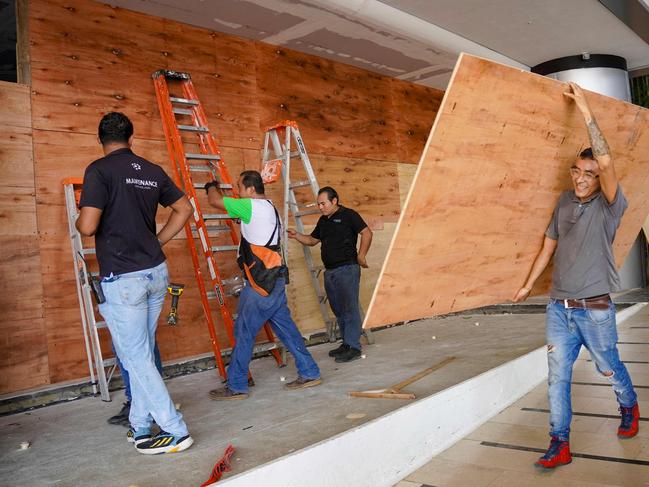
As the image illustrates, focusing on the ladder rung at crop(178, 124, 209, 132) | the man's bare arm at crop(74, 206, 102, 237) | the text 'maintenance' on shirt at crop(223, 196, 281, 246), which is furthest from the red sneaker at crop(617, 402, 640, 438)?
the ladder rung at crop(178, 124, 209, 132)

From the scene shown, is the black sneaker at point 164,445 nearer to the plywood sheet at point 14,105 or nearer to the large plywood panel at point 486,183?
the large plywood panel at point 486,183

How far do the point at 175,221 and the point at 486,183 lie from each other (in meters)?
1.51

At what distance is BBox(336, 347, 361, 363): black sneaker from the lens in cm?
425

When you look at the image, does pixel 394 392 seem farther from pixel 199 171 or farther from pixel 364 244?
pixel 199 171

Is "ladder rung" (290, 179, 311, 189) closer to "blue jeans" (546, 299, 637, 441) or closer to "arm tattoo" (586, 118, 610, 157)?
"blue jeans" (546, 299, 637, 441)

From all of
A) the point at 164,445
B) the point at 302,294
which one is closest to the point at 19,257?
the point at 164,445

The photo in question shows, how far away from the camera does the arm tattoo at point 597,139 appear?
2.25 meters

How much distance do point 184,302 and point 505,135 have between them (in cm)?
301

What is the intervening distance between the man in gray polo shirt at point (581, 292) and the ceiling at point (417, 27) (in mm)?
2647

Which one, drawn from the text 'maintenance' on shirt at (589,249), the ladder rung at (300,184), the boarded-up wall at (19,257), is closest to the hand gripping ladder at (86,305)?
the boarded-up wall at (19,257)

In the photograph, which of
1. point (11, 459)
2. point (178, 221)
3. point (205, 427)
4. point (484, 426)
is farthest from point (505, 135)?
point (11, 459)

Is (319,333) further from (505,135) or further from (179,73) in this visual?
(505,135)

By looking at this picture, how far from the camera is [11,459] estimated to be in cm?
256

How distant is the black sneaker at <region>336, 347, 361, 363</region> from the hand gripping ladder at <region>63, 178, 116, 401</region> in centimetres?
164
